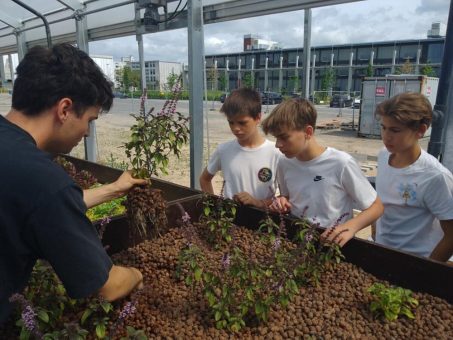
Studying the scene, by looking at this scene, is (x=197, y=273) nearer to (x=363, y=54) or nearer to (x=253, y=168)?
(x=253, y=168)

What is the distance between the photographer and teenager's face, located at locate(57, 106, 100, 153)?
1316 mm

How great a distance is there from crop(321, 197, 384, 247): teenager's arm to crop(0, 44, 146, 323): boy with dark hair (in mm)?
1029

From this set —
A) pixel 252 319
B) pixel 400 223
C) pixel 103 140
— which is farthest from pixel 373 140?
pixel 252 319

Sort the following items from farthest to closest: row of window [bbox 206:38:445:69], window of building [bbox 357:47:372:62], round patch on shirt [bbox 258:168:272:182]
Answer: window of building [bbox 357:47:372:62] < row of window [bbox 206:38:445:69] < round patch on shirt [bbox 258:168:272:182]

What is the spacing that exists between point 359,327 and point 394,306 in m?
0.19

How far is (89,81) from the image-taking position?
1.34 meters

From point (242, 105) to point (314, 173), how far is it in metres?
0.73

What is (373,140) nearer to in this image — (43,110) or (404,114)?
(404,114)

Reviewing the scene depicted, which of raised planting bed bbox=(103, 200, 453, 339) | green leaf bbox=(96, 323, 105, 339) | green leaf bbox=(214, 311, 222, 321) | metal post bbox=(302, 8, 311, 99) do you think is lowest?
raised planting bed bbox=(103, 200, 453, 339)

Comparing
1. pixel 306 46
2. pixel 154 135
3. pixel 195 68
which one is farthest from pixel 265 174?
pixel 306 46

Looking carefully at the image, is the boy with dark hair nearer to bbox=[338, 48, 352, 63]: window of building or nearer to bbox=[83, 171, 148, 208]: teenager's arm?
bbox=[83, 171, 148, 208]: teenager's arm

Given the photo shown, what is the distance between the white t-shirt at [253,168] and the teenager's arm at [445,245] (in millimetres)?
1054

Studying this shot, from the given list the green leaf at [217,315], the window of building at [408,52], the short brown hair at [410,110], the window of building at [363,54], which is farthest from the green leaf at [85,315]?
the window of building at [363,54]

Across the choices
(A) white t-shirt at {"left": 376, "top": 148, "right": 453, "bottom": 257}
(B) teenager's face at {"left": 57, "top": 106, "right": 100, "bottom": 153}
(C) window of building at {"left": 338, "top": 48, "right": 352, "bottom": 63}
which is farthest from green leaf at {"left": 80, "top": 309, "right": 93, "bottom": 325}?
(C) window of building at {"left": 338, "top": 48, "right": 352, "bottom": 63}
